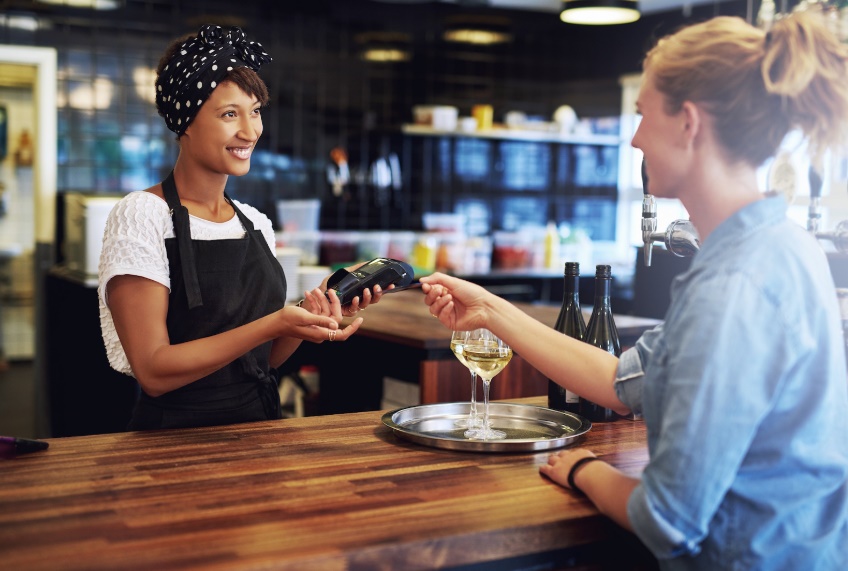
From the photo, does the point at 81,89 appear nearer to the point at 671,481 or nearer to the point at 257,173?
the point at 257,173

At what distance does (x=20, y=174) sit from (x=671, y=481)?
Answer: 9.19 metres

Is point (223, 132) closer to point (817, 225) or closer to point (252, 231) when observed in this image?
point (252, 231)

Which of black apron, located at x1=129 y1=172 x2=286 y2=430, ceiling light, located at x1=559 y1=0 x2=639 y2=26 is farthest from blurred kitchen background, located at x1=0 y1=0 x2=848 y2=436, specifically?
black apron, located at x1=129 y1=172 x2=286 y2=430

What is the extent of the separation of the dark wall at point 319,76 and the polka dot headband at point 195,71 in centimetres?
451

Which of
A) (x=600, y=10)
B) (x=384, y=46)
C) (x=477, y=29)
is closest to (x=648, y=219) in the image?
(x=600, y=10)

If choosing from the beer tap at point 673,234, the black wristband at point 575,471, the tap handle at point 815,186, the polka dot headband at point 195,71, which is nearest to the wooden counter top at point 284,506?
the black wristband at point 575,471

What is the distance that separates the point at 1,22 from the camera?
6.02m

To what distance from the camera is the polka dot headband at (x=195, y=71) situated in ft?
6.85

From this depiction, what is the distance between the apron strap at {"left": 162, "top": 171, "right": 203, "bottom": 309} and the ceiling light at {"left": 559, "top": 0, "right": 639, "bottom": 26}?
3.60 m

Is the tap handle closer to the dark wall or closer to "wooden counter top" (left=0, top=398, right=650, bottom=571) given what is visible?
"wooden counter top" (left=0, top=398, right=650, bottom=571)

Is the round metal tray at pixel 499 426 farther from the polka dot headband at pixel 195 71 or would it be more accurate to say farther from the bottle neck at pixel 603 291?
the polka dot headband at pixel 195 71

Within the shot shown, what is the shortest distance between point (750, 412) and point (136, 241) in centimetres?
134

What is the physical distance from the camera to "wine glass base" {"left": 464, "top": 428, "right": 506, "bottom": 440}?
1884 millimetres

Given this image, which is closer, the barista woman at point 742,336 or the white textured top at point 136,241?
the barista woman at point 742,336
